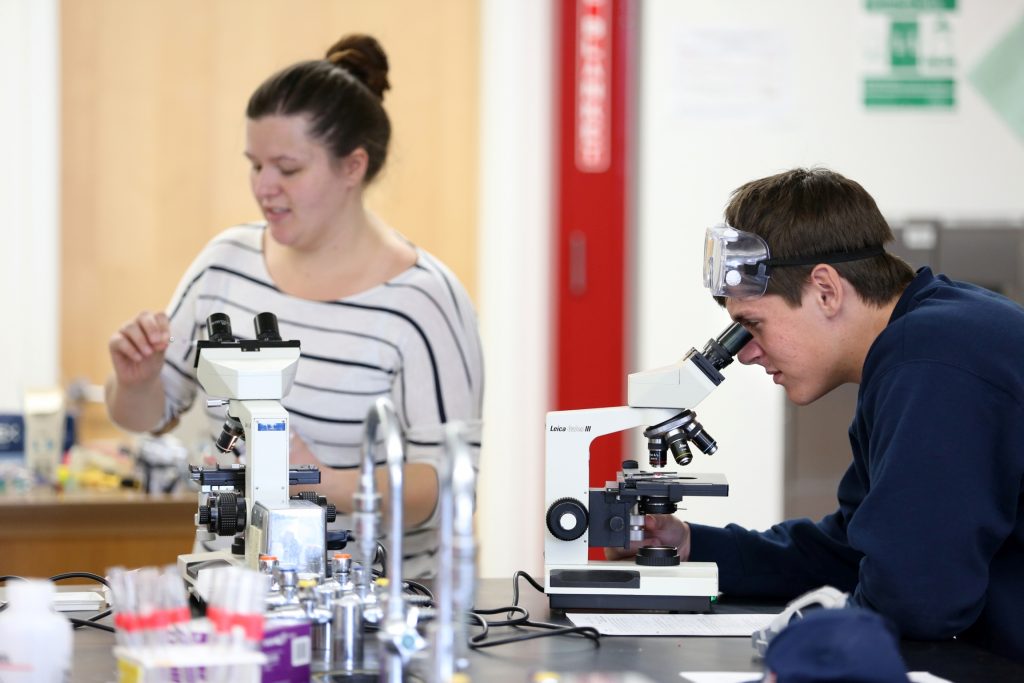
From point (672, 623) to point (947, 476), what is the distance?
46 cm

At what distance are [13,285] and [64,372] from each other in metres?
0.34

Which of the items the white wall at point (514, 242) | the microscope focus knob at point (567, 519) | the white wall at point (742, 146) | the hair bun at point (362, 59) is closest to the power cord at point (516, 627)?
the microscope focus knob at point (567, 519)

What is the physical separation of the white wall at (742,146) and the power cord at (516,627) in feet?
8.81

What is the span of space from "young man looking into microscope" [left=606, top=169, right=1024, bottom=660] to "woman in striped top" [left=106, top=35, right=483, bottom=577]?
59 centimetres

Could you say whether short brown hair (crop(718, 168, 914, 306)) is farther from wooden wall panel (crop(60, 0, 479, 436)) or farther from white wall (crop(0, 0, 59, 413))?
white wall (crop(0, 0, 59, 413))

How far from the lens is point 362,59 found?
99.5 inches

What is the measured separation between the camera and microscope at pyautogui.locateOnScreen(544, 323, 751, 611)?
1.86 meters

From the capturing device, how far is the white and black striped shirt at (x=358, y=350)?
235 cm

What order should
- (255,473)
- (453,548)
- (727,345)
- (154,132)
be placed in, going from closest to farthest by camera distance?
(453,548), (255,473), (727,345), (154,132)

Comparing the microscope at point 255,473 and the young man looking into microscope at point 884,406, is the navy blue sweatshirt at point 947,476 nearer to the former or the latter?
the young man looking into microscope at point 884,406

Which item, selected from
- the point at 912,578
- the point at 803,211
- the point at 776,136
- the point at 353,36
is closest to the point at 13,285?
the point at 353,36

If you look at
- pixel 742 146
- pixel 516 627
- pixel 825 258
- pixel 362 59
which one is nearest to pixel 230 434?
pixel 516 627

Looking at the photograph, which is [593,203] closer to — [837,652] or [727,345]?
[727,345]

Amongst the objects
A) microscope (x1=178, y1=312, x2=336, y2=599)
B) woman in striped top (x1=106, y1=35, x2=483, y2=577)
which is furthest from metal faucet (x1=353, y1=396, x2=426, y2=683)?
woman in striped top (x1=106, y1=35, x2=483, y2=577)
